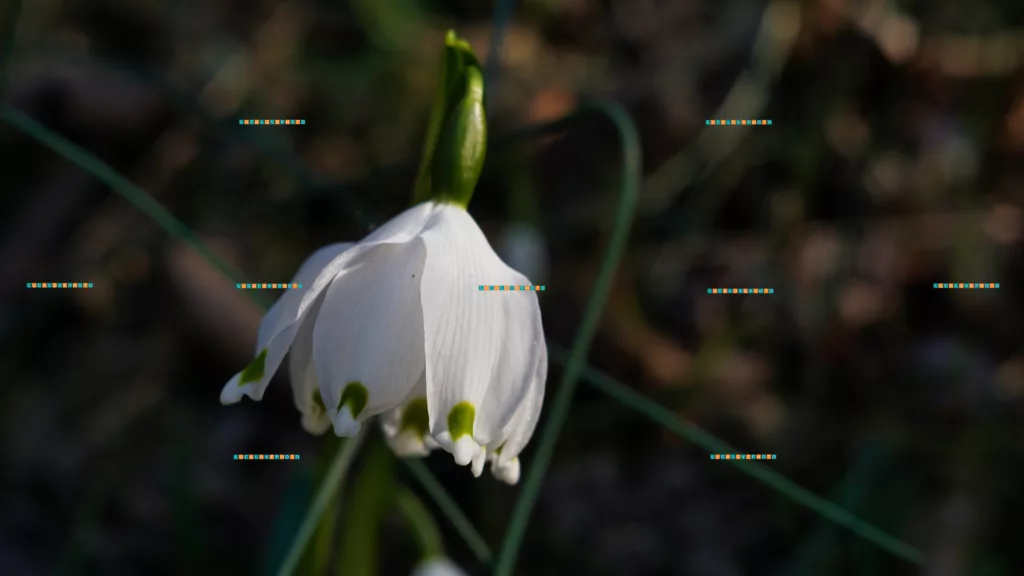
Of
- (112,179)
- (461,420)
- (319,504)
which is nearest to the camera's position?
(461,420)

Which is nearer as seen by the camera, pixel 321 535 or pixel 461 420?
pixel 461 420

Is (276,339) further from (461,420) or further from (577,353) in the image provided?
(577,353)

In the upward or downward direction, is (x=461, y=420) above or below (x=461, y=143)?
below

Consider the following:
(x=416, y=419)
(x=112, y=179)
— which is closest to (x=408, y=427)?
(x=416, y=419)

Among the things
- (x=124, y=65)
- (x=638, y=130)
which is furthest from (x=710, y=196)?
(x=124, y=65)

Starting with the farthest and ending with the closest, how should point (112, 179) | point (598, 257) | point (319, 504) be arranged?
1. point (598, 257)
2. point (112, 179)
3. point (319, 504)

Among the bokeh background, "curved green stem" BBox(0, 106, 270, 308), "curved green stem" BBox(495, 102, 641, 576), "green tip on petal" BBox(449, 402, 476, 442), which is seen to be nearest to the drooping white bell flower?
"green tip on petal" BBox(449, 402, 476, 442)

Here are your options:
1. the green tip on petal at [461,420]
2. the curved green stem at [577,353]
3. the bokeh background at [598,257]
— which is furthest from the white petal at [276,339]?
the bokeh background at [598,257]
